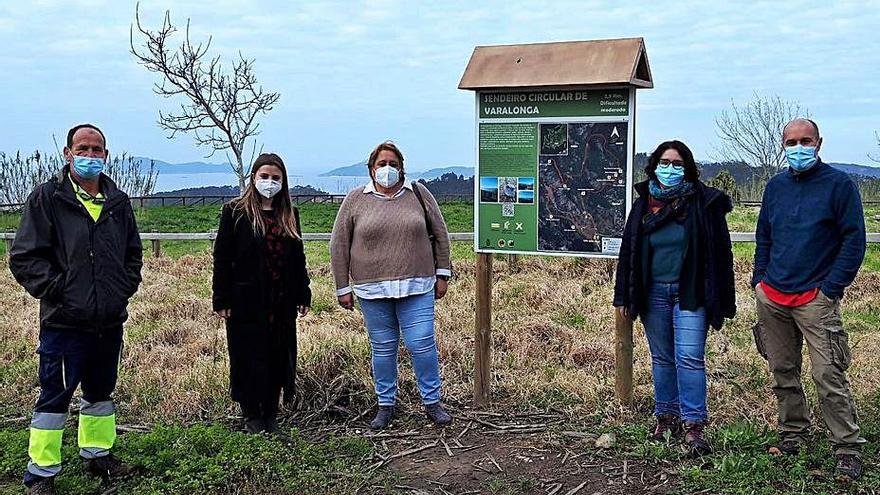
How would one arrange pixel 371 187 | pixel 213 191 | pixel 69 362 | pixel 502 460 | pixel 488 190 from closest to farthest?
pixel 69 362
pixel 502 460
pixel 371 187
pixel 488 190
pixel 213 191

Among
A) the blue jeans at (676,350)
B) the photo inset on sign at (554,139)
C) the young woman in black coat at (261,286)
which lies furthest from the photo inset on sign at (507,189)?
the young woman in black coat at (261,286)

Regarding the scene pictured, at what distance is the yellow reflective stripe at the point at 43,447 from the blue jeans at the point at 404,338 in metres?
2.09

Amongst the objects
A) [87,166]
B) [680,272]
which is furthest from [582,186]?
[87,166]

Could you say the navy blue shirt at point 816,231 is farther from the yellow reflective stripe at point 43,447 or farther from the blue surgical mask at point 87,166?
the yellow reflective stripe at point 43,447

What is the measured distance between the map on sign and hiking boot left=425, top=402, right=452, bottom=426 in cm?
136

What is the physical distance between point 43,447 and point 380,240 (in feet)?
7.69

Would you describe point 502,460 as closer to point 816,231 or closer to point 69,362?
point 816,231

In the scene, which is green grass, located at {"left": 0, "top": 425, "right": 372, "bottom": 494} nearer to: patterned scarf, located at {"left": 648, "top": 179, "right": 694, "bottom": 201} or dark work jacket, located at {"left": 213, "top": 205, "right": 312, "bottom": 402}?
dark work jacket, located at {"left": 213, "top": 205, "right": 312, "bottom": 402}

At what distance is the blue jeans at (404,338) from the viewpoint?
232 inches

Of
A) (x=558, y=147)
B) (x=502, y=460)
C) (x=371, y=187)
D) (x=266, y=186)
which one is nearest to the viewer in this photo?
(x=502, y=460)

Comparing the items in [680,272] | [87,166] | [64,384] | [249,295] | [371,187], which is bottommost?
[64,384]

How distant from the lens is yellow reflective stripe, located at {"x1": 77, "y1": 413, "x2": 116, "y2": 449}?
5.02 m

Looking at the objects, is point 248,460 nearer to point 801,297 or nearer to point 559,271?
point 801,297

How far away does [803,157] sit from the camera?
4.82m
